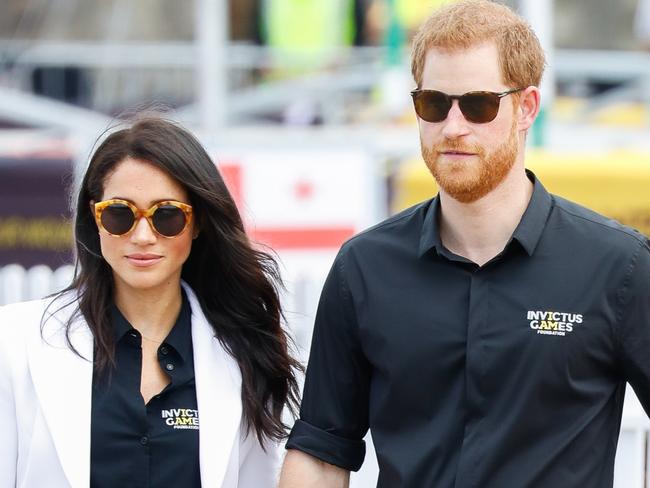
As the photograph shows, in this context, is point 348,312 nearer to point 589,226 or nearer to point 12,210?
point 589,226

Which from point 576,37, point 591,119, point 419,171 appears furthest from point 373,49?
point 576,37

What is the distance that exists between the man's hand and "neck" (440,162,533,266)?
24.0 inches

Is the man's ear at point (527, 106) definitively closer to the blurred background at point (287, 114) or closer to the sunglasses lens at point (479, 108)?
the sunglasses lens at point (479, 108)

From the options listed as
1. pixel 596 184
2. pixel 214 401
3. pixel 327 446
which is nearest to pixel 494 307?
pixel 327 446

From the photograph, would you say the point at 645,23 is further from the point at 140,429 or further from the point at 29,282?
the point at 140,429

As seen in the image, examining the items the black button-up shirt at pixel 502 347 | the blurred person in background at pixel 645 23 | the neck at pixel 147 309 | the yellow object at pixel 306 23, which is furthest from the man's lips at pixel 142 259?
the blurred person in background at pixel 645 23

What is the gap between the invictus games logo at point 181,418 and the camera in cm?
295

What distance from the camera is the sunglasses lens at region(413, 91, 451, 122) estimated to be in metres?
2.65

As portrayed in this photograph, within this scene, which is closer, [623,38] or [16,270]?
[16,270]

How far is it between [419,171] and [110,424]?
527 cm

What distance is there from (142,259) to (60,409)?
0.41 metres

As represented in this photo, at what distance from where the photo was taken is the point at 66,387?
2.91m

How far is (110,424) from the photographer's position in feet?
9.50

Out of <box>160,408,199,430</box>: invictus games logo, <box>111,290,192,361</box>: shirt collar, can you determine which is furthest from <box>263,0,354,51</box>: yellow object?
<box>160,408,199,430</box>: invictus games logo
